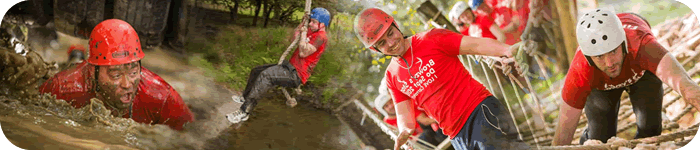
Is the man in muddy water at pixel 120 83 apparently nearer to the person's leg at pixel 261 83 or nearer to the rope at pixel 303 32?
the person's leg at pixel 261 83

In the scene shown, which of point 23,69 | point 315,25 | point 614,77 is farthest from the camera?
point 23,69

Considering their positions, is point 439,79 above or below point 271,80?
above

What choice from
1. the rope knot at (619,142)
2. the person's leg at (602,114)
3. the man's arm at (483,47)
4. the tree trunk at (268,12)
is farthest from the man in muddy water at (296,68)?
the rope knot at (619,142)

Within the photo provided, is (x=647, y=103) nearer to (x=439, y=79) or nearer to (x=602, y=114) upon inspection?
(x=602, y=114)

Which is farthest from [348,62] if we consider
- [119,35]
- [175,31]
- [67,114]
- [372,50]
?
[67,114]

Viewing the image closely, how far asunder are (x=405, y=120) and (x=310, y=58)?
2.21 ft

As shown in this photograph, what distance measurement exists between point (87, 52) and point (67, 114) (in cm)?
43

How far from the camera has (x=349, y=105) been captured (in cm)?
355

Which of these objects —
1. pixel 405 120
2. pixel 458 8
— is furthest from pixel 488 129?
pixel 458 8

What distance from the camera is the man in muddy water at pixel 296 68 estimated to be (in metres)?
3.40

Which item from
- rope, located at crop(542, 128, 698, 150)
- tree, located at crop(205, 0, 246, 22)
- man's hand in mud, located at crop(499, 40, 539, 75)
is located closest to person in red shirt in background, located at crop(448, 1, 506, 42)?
man's hand in mud, located at crop(499, 40, 539, 75)

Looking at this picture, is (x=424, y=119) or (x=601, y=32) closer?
(x=601, y=32)

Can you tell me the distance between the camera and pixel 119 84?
355 cm

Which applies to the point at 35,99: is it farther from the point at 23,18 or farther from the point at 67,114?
the point at 23,18
